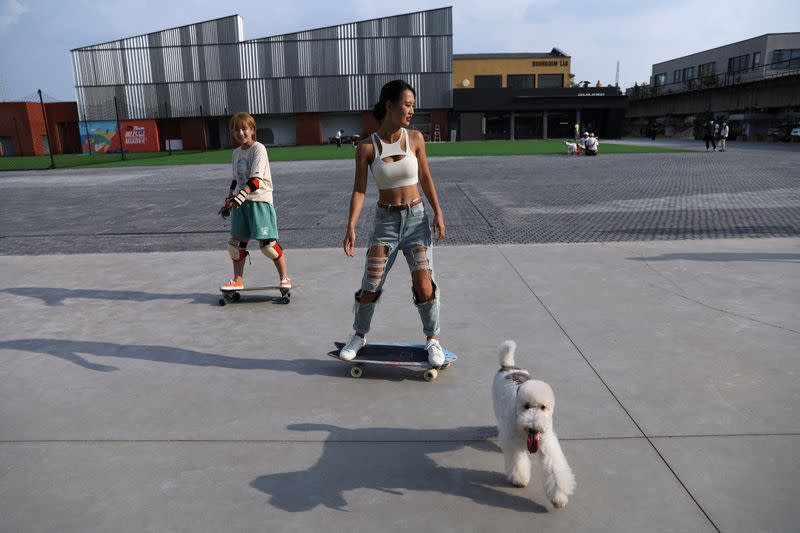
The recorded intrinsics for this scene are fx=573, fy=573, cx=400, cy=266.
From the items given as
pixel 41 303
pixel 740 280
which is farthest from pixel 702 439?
pixel 41 303

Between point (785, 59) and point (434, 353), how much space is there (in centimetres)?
6270

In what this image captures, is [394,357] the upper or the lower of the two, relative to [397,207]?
lower

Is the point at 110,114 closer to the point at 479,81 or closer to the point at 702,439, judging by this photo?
the point at 479,81

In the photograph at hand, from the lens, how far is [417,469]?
291cm

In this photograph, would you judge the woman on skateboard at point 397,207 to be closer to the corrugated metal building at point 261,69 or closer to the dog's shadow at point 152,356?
the dog's shadow at point 152,356

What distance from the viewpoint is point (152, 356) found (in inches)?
176

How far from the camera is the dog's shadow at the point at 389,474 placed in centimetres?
269

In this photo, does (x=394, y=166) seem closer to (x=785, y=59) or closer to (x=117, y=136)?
(x=117, y=136)

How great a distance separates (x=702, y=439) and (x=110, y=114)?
62811 mm

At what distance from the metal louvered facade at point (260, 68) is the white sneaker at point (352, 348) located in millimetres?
54329

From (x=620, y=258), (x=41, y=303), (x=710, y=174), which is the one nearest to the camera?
(x=41, y=303)

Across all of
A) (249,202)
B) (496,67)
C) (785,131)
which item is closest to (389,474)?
(249,202)

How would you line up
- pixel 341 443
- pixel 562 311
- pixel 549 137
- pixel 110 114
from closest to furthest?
1. pixel 341 443
2. pixel 562 311
3. pixel 110 114
4. pixel 549 137

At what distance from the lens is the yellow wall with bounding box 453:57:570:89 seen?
6856cm
